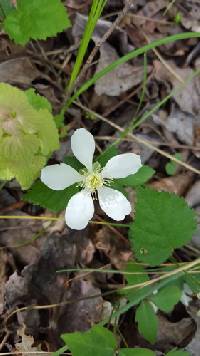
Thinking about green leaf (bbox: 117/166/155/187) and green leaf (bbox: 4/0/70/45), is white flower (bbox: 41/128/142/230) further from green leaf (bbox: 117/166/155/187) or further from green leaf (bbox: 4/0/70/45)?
green leaf (bbox: 4/0/70/45)

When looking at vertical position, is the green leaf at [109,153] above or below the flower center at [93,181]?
above

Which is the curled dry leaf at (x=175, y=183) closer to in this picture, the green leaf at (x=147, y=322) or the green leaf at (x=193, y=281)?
the green leaf at (x=193, y=281)

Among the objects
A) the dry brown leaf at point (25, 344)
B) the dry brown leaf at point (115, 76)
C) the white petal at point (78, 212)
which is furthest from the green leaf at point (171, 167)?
the dry brown leaf at point (25, 344)

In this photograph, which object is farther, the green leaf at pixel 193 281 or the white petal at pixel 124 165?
the green leaf at pixel 193 281

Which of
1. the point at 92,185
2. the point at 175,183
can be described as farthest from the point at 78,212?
the point at 175,183

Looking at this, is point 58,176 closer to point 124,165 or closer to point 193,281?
point 124,165

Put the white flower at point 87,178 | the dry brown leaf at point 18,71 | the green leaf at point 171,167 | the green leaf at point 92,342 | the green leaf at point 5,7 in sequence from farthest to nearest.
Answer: the green leaf at point 171,167
the dry brown leaf at point 18,71
the green leaf at point 5,7
the white flower at point 87,178
the green leaf at point 92,342

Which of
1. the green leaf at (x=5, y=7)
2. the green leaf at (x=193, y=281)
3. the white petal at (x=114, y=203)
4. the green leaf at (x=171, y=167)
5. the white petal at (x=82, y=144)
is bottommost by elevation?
the green leaf at (x=193, y=281)

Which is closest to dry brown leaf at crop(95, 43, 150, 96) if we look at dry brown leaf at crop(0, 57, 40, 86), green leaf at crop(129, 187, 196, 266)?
dry brown leaf at crop(0, 57, 40, 86)
